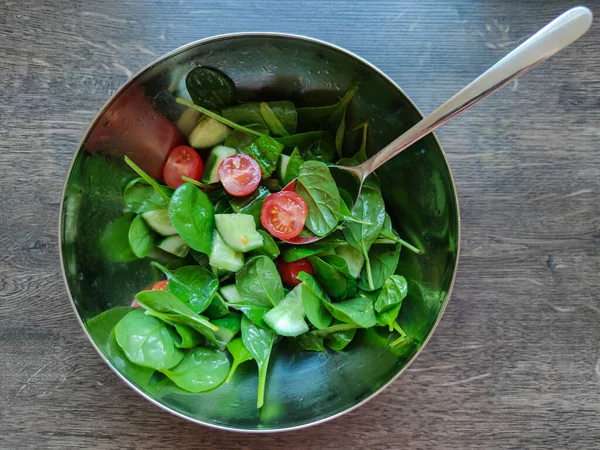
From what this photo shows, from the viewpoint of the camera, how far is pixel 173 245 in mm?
1037

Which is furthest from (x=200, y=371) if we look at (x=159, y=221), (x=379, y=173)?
(x=379, y=173)

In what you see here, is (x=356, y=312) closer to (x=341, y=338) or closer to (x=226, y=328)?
(x=341, y=338)

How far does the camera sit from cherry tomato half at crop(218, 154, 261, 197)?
3.18 ft

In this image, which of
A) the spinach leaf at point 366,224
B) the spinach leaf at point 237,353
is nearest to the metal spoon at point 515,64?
the spinach leaf at point 366,224

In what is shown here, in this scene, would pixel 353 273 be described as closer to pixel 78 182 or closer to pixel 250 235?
pixel 250 235

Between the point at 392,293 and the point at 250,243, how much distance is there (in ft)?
0.91

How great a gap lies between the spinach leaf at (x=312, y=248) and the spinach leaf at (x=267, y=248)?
0.09ft

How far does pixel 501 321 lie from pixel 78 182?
90 cm

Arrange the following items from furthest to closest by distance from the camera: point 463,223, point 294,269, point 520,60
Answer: point 463,223
point 294,269
point 520,60

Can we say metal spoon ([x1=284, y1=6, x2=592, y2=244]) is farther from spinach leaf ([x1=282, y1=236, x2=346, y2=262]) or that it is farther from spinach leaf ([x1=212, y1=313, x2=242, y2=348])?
spinach leaf ([x1=212, y1=313, x2=242, y2=348])

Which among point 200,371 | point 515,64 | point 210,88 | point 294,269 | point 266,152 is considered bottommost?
point 200,371

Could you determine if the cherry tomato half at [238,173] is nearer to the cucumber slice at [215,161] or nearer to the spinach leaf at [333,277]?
the cucumber slice at [215,161]

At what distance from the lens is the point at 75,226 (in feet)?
3.12

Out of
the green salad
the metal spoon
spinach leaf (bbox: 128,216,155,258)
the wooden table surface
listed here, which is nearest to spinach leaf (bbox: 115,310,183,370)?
the green salad
